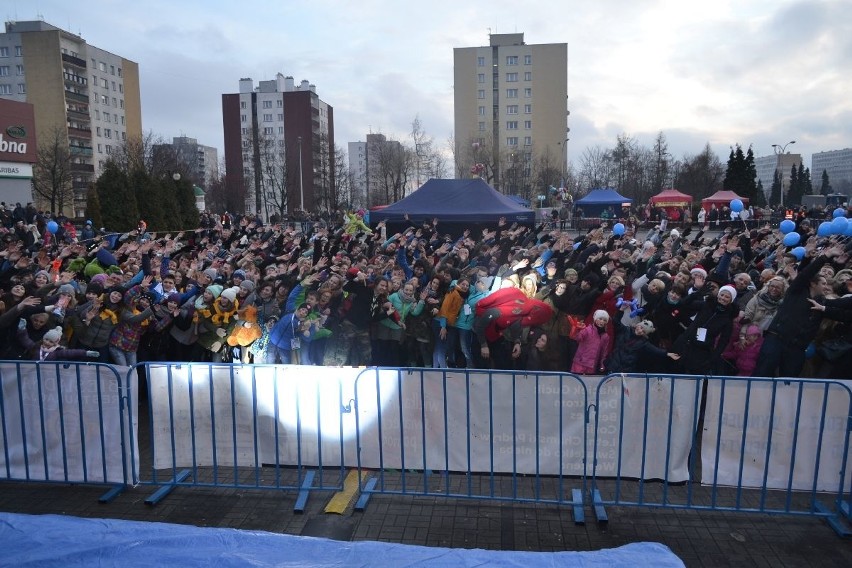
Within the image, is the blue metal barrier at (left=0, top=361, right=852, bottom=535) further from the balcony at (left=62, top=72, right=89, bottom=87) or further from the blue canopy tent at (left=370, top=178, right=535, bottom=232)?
the balcony at (left=62, top=72, right=89, bottom=87)

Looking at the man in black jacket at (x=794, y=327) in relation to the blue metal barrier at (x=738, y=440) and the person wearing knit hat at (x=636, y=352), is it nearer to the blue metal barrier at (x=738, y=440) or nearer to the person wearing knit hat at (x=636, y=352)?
the person wearing knit hat at (x=636, y=352)

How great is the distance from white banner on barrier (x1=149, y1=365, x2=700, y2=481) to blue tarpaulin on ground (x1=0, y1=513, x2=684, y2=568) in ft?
3.72

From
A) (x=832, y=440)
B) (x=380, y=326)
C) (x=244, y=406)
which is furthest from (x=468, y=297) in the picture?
(x=832, y=440)

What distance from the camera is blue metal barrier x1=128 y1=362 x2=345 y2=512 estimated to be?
5.69m

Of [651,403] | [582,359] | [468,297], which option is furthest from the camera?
[468,297]

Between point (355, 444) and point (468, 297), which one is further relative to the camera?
point (468, 297)

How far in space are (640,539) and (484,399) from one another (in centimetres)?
168

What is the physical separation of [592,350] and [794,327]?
6.90 ft

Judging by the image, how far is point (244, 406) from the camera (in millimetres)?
5777

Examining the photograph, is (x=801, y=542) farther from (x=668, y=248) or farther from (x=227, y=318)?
(x=668, y=248)

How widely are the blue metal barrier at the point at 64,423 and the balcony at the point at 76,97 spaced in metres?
87.7

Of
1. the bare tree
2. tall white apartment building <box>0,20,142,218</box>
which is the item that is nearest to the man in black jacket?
the bare tree

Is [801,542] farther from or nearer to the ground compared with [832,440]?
nearer to the ground

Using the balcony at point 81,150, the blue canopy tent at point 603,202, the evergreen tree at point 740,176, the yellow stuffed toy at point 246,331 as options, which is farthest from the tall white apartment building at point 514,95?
the yellow stuffed toy at point 246,331
